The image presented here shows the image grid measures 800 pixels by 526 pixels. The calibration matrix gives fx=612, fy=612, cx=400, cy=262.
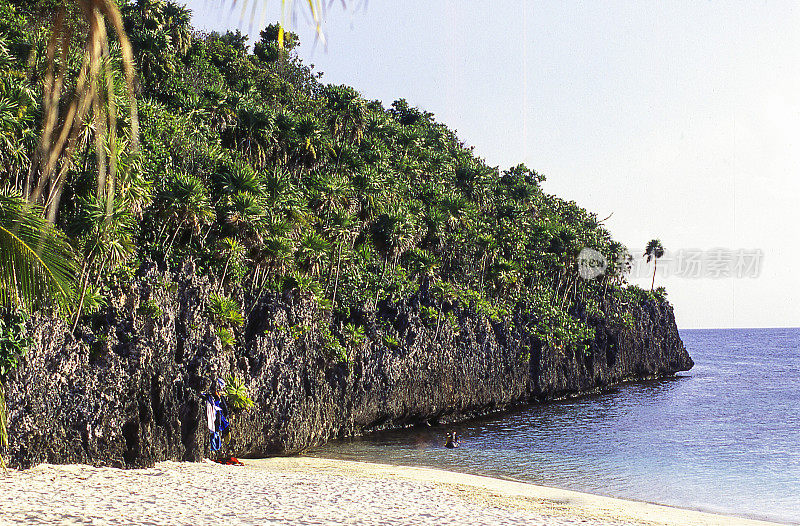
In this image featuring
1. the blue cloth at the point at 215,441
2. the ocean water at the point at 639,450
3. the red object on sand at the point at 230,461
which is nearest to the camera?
the blue cloth at the point at 215,441

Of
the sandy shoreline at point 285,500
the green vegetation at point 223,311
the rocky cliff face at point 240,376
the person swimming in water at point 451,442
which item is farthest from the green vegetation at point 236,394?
the person swimming in water at point 451,442

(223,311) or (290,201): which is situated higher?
(290,201)

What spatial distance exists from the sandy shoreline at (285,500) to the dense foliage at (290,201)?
415 centimetres

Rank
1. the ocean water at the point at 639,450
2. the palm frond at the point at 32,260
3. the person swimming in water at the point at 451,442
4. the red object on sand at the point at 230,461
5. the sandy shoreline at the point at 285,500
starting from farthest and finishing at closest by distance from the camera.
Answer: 1. the person swimming in water at the point at 451,442
2. the ocean water at the point at 639,450
3. the red object on sand at the point at 230,461
4. the sandy shoreline at the point at 285,500
5. the palm frond at the point at 32,260

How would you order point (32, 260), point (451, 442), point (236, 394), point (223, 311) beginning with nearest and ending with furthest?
point (32, 260) < point (236, 394) < point (223, 311) < point (451, 442)

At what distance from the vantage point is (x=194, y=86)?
114 feet

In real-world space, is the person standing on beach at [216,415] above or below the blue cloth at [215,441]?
above

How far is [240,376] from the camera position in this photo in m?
21.4

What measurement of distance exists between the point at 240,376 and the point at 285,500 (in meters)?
9.47

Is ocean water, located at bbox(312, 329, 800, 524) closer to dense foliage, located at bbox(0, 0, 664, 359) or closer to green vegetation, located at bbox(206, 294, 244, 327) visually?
dense foliage, located at bbox(0, 0, 664, 359)

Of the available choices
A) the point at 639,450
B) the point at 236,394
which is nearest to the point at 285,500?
the point at 236,394

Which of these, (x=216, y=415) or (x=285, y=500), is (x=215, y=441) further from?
(x=285, y=500)

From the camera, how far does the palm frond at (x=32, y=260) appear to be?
3959mm

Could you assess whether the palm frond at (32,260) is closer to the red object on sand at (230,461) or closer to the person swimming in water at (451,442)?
the red object on sand at (230,461)
